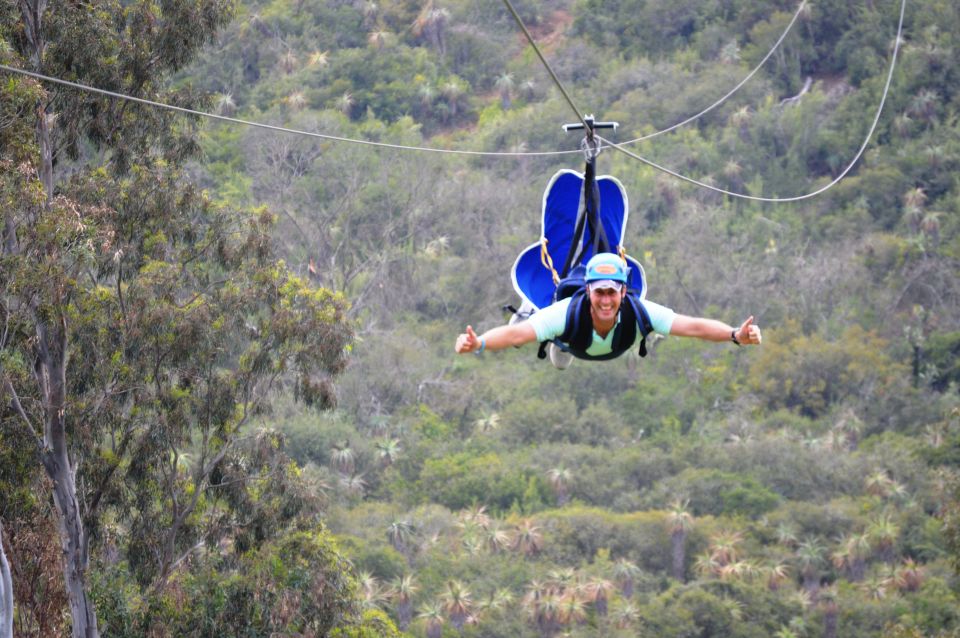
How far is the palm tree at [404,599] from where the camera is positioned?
113 ft

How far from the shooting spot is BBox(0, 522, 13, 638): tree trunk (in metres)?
14.8

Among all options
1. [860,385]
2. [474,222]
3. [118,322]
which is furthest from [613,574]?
[118,322]

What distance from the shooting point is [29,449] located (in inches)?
654

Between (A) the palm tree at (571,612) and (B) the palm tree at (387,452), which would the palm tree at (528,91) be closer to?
(B) the palm tree at (387,452)

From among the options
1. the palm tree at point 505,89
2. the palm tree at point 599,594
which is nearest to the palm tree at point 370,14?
the palm tree at point 505,89

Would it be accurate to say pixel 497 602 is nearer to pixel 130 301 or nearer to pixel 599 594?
pixel 599 594

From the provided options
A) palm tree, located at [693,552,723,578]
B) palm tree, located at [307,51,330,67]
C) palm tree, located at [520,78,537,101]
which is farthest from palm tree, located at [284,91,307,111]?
palm tree, located at [693,552,723,578]

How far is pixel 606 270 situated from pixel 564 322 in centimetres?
36

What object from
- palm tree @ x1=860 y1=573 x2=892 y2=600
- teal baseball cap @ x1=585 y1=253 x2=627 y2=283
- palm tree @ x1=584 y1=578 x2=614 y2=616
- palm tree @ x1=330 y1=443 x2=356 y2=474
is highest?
teal baseball cap @ x1=585 y1=253 x2=627 y2=283

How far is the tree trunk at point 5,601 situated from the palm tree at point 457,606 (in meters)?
19.8

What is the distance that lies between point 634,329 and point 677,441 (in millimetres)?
34408

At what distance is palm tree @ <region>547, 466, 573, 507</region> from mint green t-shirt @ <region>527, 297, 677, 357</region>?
3161 cm

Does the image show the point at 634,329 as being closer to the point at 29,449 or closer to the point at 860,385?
the point at 29,449

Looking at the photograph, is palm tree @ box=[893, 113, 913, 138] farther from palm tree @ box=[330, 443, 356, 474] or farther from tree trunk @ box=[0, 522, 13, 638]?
tree trunk @ box=[0, 522, 13, 638]
